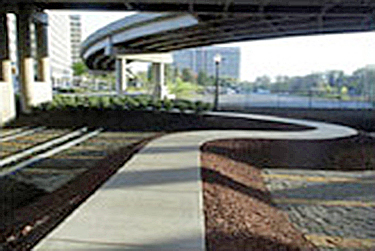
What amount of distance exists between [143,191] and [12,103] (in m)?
13.1

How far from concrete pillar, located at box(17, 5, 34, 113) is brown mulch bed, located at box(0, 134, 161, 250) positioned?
12.0 metres

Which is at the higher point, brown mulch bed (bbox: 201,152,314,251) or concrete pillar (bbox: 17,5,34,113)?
concrete pillar (bbox: 17,5,34,113)

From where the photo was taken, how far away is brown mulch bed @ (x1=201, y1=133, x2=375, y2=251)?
387 centimetres

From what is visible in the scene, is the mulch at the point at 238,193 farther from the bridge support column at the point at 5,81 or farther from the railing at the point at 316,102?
the railing at the point at 316,102

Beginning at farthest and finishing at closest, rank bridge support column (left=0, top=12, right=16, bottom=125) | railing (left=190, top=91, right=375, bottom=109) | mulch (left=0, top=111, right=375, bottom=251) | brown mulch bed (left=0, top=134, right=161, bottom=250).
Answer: railing (left=190, top=91, right=375, bottom=109), bridge support column (left=0, top=12, right=16, bottom=125), mulch (left=0, top=111, right=375, bottom=251), brown mulch bed (left=0, top=134, right=161, bottom=250)

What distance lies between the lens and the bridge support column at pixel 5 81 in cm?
1504

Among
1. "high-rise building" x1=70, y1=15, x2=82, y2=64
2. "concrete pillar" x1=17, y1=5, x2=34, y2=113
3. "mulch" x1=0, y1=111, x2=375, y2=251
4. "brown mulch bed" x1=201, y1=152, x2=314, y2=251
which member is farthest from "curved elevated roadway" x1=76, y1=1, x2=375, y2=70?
"high-rise building" x1=70, y1=15, x2=82, y2=64

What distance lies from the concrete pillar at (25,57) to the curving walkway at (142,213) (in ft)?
39.6

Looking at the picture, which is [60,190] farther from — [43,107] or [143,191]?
[43,107]

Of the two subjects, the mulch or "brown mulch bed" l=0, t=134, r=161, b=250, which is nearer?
"brown mulch bed" l=0, t=134, r=161, b=250

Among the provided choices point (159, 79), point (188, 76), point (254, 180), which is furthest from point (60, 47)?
point (254, 180)

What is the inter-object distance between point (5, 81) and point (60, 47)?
14982 centimetres

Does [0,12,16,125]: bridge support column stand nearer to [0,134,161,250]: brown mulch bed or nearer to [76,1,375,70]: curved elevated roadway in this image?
[76,1,375,70]: curved elevated roadway

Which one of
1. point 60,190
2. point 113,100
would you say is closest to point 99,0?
point 113,100
